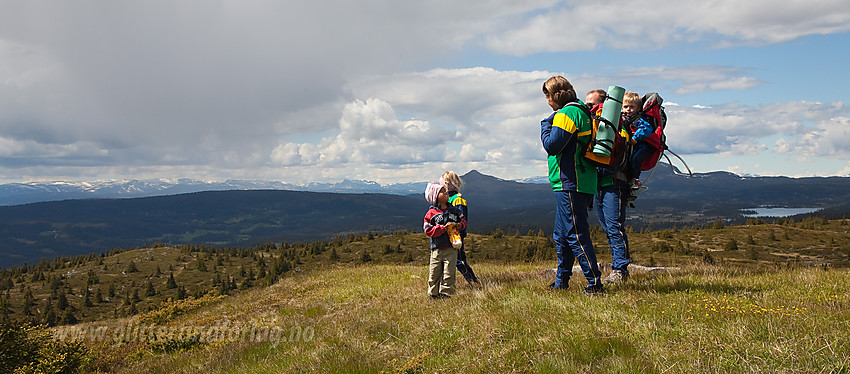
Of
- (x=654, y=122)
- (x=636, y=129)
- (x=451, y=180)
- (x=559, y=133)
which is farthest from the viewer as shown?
(x=451, y=180)

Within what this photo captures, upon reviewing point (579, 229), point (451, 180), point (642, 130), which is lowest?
point (579, 229)

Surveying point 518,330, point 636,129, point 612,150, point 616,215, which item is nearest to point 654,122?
point 636,129

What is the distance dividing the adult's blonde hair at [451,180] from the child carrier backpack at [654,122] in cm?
347

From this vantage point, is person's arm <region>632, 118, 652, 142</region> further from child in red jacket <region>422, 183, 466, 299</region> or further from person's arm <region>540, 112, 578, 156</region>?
child in red jacket <region>422, 183, 466, 299</region>

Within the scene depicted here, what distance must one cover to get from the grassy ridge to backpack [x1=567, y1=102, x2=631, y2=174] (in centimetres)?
203

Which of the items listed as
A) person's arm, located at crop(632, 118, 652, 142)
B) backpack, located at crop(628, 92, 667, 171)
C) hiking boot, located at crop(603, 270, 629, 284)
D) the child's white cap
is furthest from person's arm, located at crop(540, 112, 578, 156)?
hiking boot, located at crop(603, 270, 629, 284)

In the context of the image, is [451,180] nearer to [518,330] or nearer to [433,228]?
[433,228]

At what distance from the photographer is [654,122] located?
7.51 meters

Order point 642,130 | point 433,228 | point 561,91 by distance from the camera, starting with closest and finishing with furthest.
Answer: point 561,91 < point 642,130 < point 433,228

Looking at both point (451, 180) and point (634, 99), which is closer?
point (634, 99)

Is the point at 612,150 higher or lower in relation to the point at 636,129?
lower

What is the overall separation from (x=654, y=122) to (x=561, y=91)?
1.98m

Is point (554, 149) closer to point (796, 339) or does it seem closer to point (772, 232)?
point (796, 339)

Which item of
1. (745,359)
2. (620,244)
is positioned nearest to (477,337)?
(745,359)
